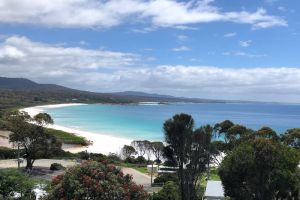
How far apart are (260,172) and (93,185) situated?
1539 cm

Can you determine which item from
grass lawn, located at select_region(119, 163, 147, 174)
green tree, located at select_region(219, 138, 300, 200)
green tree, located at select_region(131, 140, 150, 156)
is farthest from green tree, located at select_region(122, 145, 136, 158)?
green tree, located at select_region(219, 138, 300, 200)

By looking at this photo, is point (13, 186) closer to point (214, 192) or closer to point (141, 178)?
point (214, 192)

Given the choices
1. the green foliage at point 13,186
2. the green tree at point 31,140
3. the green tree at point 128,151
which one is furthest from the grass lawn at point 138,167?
the green foliage at point 13,186

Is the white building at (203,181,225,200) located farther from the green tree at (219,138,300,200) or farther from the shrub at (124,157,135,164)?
the shrub at (124,157,135,164)

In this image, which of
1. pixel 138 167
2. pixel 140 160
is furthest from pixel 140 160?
pixel 138 167

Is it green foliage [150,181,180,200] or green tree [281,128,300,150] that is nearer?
green foliage [150,181,180,200]

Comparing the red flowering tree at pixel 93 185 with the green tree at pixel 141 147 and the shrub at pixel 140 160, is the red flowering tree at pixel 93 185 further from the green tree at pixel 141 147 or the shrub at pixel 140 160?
the green tree at pixel 141 147

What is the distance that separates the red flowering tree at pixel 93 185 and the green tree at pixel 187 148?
1199cm

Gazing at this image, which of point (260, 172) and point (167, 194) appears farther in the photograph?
point (167, 194)

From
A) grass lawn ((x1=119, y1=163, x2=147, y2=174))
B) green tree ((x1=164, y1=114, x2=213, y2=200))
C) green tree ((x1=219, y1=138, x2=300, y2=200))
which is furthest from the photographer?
grass lawn ((x1=119, y1=163, x2=147, y2=174))

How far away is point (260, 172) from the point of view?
28672 mm

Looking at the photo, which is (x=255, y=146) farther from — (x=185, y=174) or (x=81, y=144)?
(x=81, y=144)

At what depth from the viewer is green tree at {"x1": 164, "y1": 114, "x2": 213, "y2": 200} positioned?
1133 inches

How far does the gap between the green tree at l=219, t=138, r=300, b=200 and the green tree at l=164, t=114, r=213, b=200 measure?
1862 millimetres
